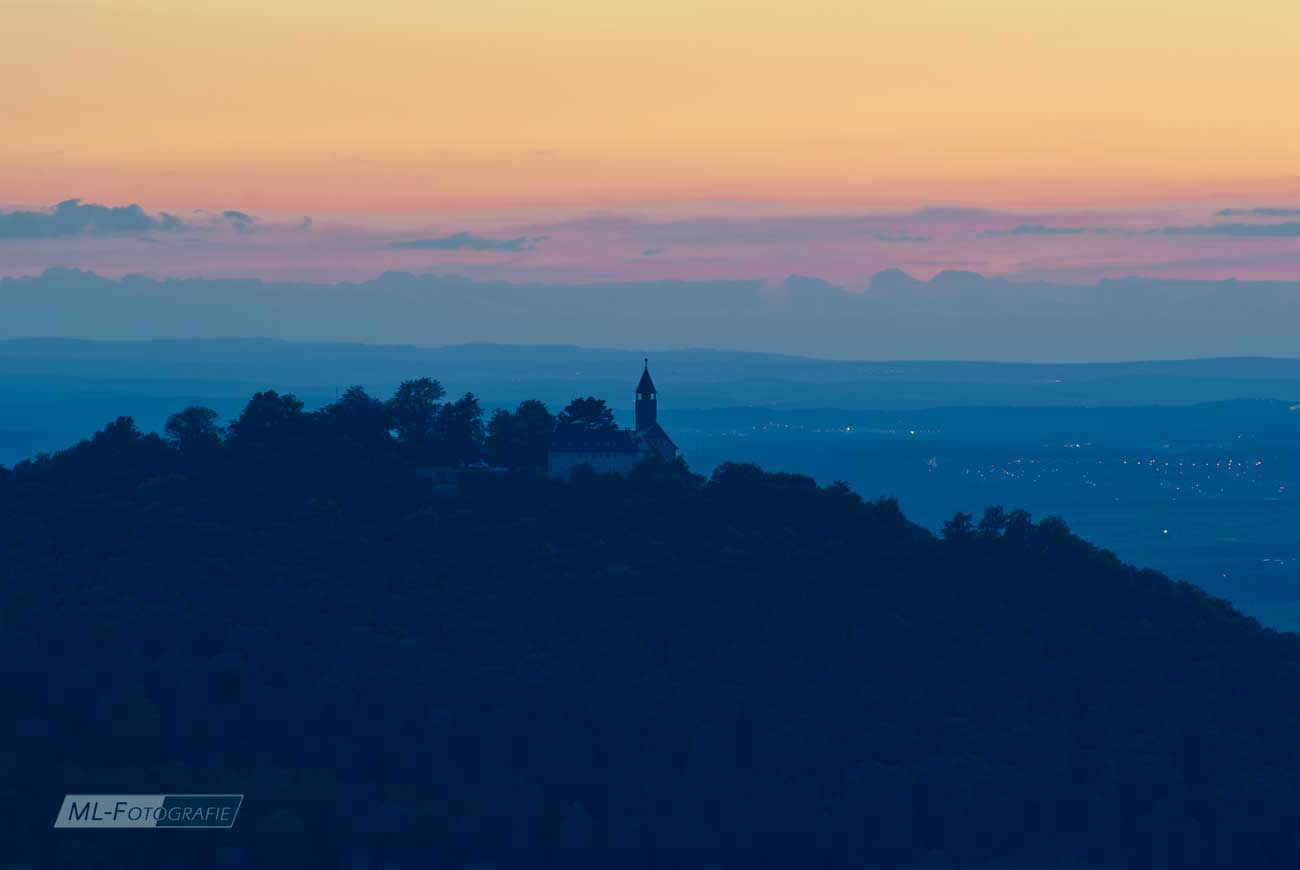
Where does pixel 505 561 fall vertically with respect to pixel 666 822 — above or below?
above

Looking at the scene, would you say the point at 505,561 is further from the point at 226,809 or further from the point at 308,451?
the point at 226,809

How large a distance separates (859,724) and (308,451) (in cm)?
4033

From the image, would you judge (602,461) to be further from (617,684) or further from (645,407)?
(617,684)

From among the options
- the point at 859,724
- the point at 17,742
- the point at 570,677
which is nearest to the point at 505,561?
the point at 570,677

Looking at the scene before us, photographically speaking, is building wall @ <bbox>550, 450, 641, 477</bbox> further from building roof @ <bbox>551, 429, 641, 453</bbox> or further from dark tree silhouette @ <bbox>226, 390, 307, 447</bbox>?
dark tree silhouette @ <bbox>226, 390, 307, 447</bbox>

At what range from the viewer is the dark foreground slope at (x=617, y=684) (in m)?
81.9

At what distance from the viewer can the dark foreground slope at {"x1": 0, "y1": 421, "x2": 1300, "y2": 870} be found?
8188cm

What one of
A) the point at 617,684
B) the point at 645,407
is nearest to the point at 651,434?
the point at 645,407

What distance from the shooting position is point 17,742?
267 ft

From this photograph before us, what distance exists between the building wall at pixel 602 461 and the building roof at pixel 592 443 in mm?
227

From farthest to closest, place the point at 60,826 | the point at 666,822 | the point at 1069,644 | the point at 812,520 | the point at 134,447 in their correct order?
the point at 134,447 → the point at 812,520 → the point at 1069,644 → the point at 666,822 → the point at 60,826

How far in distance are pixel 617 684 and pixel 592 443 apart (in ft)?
84.6

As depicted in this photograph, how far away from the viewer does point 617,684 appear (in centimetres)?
9044

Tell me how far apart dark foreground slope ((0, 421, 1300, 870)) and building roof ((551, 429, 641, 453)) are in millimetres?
2699
